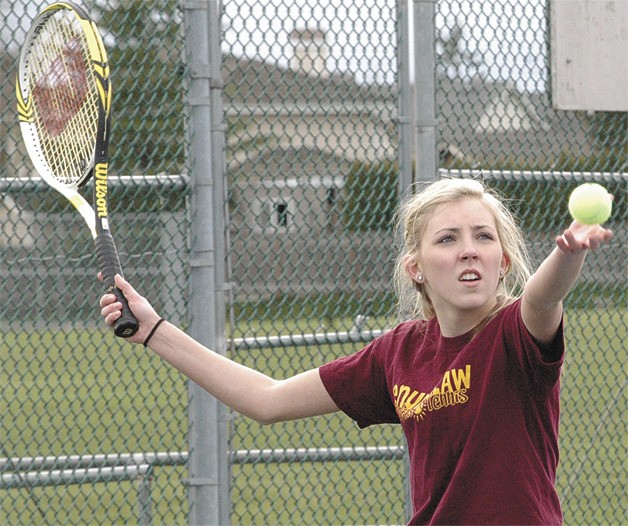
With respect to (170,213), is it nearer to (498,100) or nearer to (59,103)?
(59,103)

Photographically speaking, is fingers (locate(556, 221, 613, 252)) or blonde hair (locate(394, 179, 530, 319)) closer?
fingers (locate(556, 221, 613, 252))

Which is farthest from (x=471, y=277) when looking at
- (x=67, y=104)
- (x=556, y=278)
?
(x=67, y=104)

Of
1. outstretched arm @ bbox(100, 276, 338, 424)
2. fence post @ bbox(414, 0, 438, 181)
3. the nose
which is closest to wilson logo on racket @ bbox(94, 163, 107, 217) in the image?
outstretched arm @ bbox(100, 276, 338, 424)

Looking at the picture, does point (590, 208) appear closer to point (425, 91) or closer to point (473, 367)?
point (473, 367)

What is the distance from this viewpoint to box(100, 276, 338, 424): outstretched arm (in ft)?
9.07

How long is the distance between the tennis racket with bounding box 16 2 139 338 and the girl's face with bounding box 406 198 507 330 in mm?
1015

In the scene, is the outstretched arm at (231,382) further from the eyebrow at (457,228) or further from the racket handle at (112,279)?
the eyebrow at (457,228)

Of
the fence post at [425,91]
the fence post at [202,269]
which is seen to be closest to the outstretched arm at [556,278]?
the fence post at [202,269]

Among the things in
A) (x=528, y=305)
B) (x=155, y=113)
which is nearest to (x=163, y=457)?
(x=155, y=113)

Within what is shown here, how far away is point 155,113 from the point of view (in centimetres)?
420

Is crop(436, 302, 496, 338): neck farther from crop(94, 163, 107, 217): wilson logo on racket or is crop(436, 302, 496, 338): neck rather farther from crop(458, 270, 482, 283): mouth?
crop(94, 163, 107, 217): wilson logo on racket

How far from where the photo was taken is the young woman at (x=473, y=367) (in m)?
2.27

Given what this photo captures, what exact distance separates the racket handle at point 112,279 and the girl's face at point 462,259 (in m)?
0.76

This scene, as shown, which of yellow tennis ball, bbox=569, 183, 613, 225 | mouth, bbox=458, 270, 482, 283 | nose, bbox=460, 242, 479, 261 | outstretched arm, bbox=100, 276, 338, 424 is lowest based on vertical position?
outstretched arm, bbox=100, 276, 338, 424
